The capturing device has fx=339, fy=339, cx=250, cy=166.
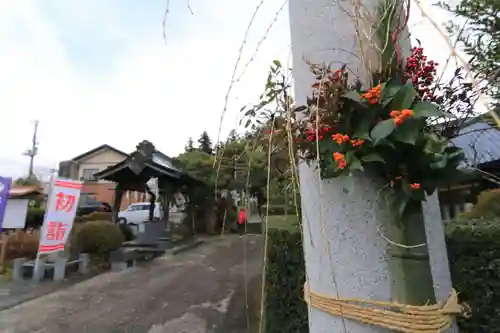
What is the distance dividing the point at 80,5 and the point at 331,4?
2.59 metres

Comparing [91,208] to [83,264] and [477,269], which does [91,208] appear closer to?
[83,264]

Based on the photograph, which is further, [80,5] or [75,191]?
[75,191]

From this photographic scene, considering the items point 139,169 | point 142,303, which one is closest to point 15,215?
point 139,169

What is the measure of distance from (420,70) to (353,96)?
7.0 inches

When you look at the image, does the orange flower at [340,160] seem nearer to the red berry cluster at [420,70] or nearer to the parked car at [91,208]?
the red berry cluster at [420,70]

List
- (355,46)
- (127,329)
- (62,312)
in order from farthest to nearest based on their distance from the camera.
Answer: (62,312) → (127,329) → (355,46)

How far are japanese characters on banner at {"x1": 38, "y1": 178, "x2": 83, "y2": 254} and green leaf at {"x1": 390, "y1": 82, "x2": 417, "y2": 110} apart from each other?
643 centimetres

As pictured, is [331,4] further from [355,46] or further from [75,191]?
[75,191]

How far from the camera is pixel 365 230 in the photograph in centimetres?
69

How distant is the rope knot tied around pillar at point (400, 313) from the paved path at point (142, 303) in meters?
2.30

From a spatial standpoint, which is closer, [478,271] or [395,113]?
[395,113]

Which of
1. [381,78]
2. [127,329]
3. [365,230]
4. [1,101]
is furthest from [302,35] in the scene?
[1,101]

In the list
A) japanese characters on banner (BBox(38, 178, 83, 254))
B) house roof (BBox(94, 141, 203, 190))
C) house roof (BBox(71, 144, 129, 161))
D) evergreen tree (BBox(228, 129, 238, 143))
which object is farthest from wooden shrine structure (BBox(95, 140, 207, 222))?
house roof (BBox(71, 144, 129, 161))

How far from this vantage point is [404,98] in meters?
0.61
